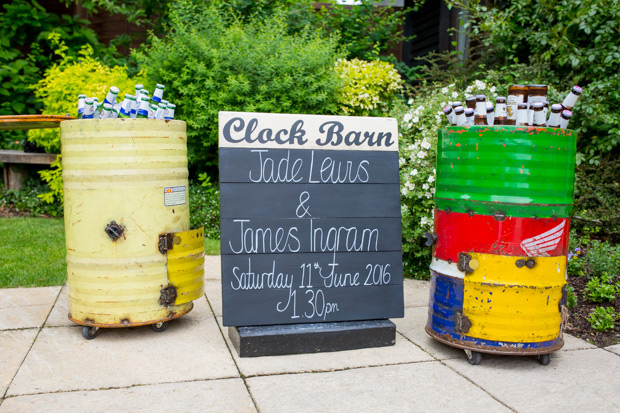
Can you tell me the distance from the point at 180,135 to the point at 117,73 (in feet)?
15.0

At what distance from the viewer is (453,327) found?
3225mm

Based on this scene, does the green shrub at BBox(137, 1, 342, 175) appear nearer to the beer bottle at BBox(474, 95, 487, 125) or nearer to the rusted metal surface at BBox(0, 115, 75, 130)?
the rusted metal surface at BBox(0, 115, 75, 130)

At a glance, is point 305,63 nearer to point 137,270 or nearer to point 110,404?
point 137,270

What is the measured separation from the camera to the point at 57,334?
3523mm

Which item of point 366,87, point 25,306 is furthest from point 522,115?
point 366,87

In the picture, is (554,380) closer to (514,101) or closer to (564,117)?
(564,117)

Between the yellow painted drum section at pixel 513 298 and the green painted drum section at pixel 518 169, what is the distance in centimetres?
30

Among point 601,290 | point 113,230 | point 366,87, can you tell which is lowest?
point 601,290

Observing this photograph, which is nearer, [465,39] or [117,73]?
[117,73]

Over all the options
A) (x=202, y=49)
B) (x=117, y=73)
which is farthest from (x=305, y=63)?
(x=117, y=73)

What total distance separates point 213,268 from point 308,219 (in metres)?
2.28

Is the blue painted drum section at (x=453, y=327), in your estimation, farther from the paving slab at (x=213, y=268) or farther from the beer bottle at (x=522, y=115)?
the paving slab at (x=213, y=268)

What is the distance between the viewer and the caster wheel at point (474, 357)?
3.20m

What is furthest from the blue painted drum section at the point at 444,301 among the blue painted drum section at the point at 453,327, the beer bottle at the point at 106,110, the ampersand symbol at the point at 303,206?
the beer bottle at the point at 106,110
